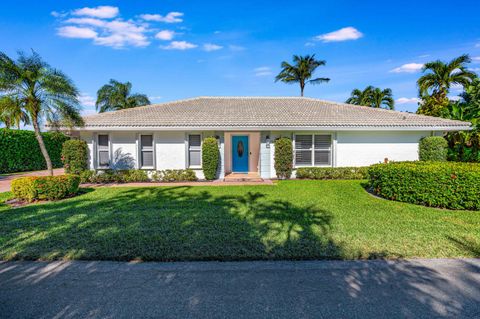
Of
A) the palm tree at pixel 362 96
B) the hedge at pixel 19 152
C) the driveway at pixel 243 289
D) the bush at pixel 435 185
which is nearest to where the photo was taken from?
the driveway at pixel 243 289

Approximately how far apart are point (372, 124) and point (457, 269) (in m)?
11.1

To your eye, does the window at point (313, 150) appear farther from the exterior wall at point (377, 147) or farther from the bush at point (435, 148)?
the bush at point (435, 148)

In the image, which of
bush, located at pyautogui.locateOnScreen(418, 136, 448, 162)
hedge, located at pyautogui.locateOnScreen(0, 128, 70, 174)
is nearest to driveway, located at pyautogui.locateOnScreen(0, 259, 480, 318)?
bush, located at pyautogui.locateOnScreen(418, 136, 448, 162)

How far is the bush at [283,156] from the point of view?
45.1 ft

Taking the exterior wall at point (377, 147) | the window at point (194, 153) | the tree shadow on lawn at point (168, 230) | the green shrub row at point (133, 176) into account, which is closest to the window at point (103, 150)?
the green shrub row at point (133, 176)

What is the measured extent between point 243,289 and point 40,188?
9.12 m

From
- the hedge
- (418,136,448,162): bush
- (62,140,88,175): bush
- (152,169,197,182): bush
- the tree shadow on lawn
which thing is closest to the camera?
the tree shadow on lawn

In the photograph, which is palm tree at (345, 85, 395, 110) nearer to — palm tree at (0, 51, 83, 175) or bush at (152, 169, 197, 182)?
bush at (152, 169, 197, 182)

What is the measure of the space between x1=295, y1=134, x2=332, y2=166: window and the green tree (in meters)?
12.6

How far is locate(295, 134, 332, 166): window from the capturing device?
14.5 m

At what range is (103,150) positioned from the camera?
1410 centimetres

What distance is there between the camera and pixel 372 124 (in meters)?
13.9

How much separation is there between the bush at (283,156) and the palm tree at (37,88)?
383 inches

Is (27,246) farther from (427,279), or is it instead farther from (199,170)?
(199,170)
